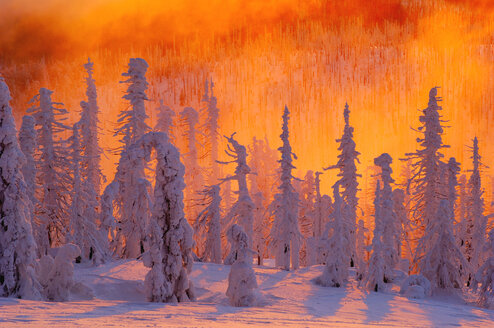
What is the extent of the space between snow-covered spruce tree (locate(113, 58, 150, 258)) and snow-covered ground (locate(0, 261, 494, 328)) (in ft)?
9.08

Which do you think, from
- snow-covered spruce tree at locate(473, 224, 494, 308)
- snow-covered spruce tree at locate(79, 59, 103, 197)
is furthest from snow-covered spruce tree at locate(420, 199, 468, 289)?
snow-covered spruce tree at locate(79, 59, 103, 197)

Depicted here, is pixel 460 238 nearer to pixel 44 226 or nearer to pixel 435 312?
pixel 435 312

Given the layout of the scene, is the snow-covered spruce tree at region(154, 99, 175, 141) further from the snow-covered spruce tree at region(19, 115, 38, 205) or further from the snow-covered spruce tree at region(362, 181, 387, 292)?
the snow-covered spruce tree at region(362, 181, 387, 292)

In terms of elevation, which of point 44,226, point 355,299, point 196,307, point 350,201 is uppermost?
point 350,201

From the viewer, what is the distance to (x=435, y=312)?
18.7m

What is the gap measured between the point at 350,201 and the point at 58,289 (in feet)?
84.7

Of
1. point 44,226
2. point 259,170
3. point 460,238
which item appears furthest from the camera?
point 259,170

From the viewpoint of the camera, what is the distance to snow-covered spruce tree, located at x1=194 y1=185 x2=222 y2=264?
33531mm

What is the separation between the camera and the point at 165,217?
57.2 feet

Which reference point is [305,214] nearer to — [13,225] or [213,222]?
[213,222]

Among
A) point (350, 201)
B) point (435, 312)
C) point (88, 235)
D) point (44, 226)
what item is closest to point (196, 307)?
point (435, 312)

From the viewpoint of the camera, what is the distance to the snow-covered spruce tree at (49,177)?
2908 cm

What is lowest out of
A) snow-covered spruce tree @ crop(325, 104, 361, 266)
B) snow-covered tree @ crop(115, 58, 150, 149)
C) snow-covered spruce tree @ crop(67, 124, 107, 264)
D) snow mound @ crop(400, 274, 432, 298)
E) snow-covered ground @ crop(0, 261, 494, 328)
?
snow mound @ crop(400, 274, 432, 298)

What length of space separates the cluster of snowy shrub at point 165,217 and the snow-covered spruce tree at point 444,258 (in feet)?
0.24
